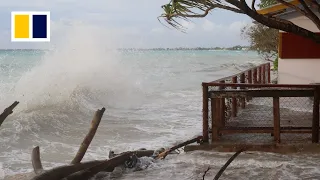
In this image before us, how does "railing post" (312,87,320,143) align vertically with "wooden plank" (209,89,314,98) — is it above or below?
below

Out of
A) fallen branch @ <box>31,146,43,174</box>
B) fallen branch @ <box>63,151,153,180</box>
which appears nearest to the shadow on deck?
fallen branch @ <box>63,151,153,180</box>

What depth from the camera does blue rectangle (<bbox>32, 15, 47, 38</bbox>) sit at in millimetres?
14078

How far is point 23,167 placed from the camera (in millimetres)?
9930

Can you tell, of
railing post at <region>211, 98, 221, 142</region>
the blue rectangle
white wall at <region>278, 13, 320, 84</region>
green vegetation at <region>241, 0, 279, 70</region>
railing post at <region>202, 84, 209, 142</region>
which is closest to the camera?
railing post at <region>202, 84, 209, 142</region>

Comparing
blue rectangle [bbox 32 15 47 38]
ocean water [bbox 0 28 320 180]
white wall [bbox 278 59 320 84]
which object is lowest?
ocean water [bbox 0 28 320 180]

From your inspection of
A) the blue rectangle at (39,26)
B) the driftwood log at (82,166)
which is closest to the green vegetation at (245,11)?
the driftwood log at (82,166)

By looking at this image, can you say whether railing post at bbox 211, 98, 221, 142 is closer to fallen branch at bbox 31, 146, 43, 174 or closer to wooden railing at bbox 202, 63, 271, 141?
wooden railing at bbox 202, 63, 271, 141

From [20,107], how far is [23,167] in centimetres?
1180

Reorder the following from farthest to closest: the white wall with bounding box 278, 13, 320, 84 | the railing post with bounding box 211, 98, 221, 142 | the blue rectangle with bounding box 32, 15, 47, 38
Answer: the white wall with bounding box 278, 13, 320, 84 < the blue rectangle with bounding box 32, 15, 47, 38 < the railing post with bounding box 211, 98, 221, 142

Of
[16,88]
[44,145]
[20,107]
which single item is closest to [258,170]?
[44,145]

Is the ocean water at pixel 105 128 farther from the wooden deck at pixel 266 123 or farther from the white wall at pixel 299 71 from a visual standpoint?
the white wall at pixel 299 71

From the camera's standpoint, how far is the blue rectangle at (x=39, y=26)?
46.2 feet

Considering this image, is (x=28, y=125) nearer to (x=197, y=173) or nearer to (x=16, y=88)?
(x=197, y=173)

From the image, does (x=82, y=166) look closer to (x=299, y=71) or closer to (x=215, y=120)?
(x=215, y=120)
